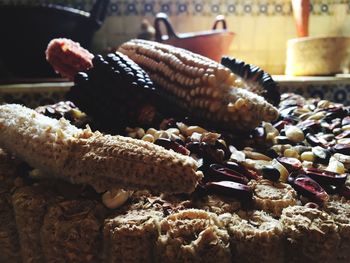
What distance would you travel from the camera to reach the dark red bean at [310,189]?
1.49ft

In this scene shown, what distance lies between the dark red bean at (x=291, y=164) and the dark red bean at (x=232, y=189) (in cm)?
10

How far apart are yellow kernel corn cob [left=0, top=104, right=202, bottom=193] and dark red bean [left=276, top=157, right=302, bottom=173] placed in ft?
0.56

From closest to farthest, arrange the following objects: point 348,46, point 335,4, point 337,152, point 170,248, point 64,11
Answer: point 170,248, point 337,152, point 64,11, point 348,46, point 335,4

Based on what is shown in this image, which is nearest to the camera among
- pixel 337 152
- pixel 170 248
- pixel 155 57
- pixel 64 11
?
pixel 170 248

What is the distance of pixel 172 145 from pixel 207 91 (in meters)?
0.16

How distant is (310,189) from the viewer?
18.3 inches

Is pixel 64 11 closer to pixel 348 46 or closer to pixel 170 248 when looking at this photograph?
pixel 348 46

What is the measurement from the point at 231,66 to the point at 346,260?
1.63ft

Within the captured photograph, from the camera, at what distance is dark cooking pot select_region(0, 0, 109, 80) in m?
1.32

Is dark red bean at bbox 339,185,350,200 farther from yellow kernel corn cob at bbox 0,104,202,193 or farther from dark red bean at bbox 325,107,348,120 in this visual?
dark red bean at bbox 325,107,348,120

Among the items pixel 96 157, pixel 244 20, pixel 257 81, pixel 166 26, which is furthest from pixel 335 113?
pixel 244 20

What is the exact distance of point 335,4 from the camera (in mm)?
1825

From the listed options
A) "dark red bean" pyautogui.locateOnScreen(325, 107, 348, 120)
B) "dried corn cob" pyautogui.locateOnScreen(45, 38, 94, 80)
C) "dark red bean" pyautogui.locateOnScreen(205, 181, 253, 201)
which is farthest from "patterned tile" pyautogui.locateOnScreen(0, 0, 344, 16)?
"dark red bean" pyautogui.locateOnScreen(205, 181, 253, 201)

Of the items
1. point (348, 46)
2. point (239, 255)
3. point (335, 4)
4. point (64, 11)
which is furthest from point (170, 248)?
point (335, 4)
